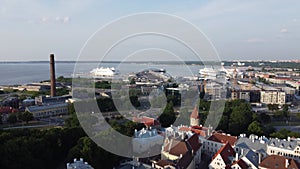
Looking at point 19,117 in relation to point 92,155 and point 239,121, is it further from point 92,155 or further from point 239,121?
point 239,121

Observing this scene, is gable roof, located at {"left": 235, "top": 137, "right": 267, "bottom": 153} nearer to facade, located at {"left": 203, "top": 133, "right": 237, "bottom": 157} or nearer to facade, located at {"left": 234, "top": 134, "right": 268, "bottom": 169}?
facade, located at {"left": 234, "top": 134, "right": 268, "bottom": 169}

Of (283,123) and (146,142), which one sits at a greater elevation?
(146,142)

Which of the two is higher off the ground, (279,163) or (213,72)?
(213,72)

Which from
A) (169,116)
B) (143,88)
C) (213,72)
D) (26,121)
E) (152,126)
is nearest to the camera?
(152,126)

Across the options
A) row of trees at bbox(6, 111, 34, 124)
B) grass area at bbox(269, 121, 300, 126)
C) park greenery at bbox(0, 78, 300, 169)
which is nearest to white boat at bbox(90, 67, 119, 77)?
row of trees at bbox(6, 111, 34, 124)

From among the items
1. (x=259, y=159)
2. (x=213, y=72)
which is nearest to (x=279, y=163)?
(x=259, y=159)

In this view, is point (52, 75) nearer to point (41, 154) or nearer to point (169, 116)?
point (169, 116)

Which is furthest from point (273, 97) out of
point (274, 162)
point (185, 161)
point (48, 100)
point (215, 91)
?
point (185, 161)
